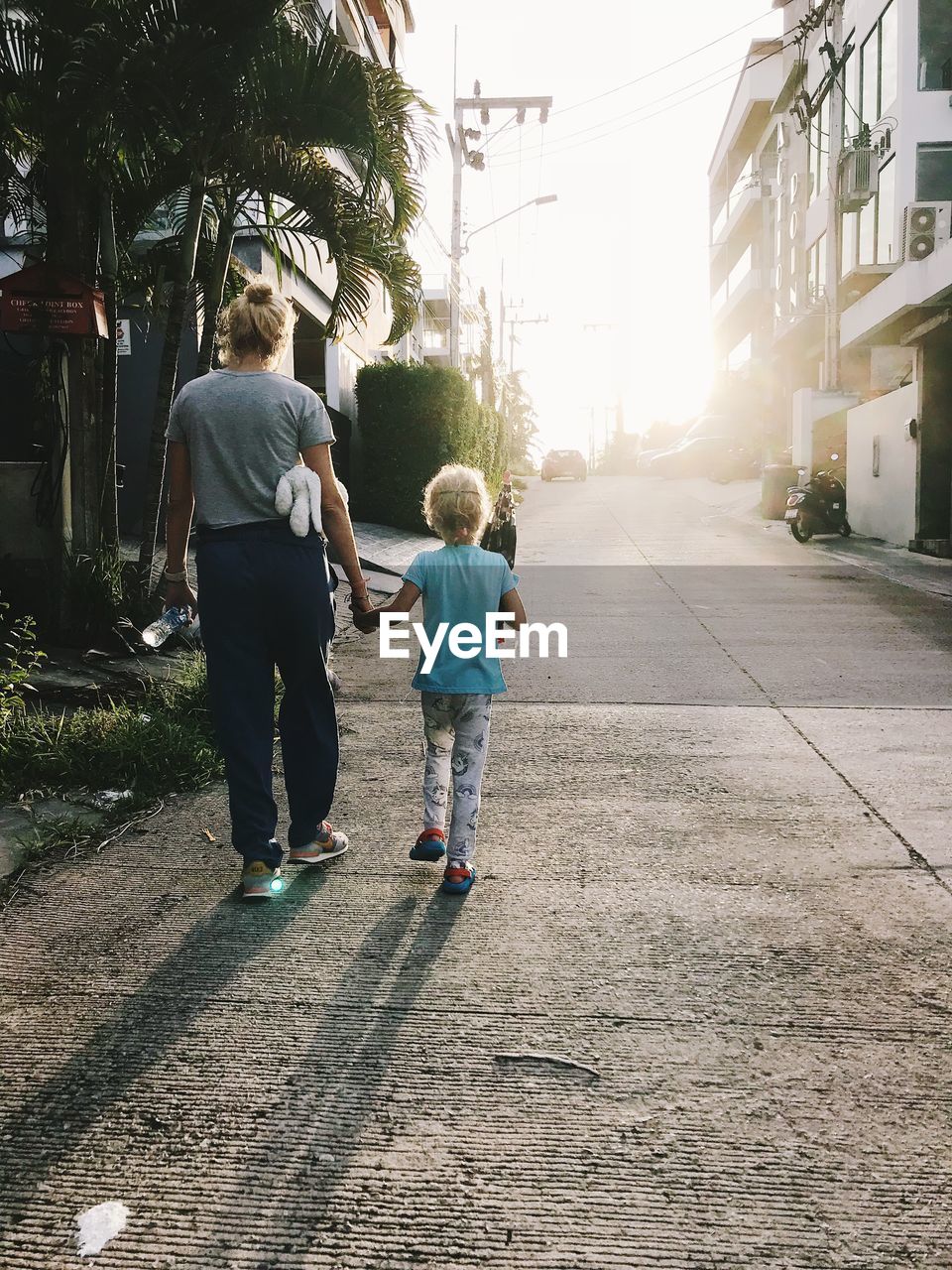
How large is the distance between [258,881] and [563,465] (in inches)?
1590

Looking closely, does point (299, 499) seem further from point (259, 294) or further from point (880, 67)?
point (880, 67)

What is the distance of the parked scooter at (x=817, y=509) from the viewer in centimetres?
1753

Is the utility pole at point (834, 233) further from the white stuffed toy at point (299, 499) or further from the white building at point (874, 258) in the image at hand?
the white stuffed toy at point (299, 499)

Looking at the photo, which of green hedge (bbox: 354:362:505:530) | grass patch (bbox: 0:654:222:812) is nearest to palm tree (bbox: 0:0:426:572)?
grass patch (bbox: 0:654:222:812)

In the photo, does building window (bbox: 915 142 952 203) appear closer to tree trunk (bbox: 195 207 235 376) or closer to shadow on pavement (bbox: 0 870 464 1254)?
tree trunk (bbox: 195 207 235 376)

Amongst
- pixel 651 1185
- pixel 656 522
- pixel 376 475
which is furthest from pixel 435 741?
pixel 656 522

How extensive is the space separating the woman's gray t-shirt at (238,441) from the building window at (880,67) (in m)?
21.7

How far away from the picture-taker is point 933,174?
21.6m

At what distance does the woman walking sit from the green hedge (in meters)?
15.6

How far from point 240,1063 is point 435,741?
1.58 meters

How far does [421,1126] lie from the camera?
2.51 meters

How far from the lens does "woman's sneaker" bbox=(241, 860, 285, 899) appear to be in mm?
3814

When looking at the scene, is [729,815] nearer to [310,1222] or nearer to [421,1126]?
[421,1126]

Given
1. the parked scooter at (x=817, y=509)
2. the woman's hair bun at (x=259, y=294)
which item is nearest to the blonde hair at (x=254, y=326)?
the woman's hair bun at (x=259, y=294)
